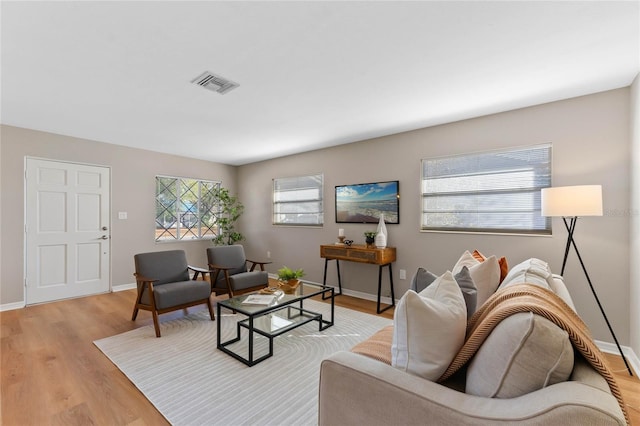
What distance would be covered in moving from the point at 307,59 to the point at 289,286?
208cm

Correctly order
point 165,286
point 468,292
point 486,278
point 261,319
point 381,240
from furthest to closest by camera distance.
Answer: point 381,240 → point 165,286 → point 261,319 → point 486,278 → point 468,292

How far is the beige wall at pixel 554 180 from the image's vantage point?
8.59 feet

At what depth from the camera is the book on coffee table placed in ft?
8.77

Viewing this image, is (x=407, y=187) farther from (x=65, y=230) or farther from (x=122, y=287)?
(x=65, y=230)

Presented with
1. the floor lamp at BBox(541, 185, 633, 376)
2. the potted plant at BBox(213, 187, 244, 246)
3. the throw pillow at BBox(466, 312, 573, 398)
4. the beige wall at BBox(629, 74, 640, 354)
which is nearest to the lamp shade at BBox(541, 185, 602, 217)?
the floor lamp at BBox(541, 185, 633, 376)

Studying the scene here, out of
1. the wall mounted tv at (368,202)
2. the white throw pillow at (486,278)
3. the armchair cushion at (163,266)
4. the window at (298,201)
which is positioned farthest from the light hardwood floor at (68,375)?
the window at (298,201)

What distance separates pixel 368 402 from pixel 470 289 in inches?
29.3

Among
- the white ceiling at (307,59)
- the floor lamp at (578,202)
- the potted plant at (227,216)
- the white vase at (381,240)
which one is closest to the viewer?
the white ceiling at (307,59)

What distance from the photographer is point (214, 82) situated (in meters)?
2.51

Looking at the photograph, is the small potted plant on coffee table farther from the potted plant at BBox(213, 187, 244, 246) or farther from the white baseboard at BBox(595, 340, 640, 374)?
the potted plant at BBox(213, 187, 244, 246)

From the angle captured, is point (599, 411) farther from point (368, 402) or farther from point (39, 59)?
point (39, 59)

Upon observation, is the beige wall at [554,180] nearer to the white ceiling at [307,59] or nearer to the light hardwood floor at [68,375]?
the white ceiling at [307,59]

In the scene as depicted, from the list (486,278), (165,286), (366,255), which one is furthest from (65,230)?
(486,278)

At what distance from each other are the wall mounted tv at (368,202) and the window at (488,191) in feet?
1.32
